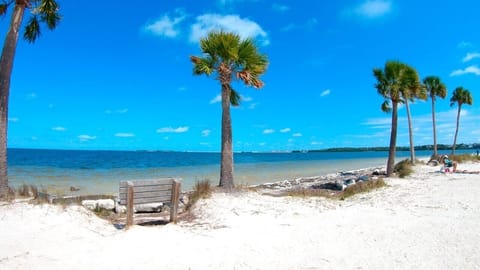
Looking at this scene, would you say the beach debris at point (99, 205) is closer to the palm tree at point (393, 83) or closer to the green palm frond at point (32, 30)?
the green palm frond at point (32, 30)

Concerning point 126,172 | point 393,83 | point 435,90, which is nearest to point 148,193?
point 393,83

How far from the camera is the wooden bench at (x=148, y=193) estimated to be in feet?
23.1

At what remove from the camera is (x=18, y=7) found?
9375mm

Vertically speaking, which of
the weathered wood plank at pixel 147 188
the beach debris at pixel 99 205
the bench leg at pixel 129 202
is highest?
the weathered wood plank at pixel 147 188

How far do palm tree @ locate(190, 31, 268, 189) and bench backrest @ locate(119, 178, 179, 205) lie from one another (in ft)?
13.0

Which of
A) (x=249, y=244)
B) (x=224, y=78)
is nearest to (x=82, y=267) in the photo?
(x=249, y=244)

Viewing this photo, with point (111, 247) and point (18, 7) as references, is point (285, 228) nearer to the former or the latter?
point (111, 247)

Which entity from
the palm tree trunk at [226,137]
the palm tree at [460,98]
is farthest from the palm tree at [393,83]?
the palm tree at [460,98]

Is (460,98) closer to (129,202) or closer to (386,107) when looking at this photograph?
(386,107)

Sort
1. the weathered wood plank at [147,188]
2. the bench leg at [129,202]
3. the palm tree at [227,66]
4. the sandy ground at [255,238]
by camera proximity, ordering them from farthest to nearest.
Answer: the palm tree at [227,66] → the weathered wood plank at [147,188] → the bench leg at [129,202] → the sandy ground at [255,238]

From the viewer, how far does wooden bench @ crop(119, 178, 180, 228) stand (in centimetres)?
705

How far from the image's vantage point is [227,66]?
1189cm

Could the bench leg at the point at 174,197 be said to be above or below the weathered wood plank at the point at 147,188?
below

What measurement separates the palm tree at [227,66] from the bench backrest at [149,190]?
3.96 meters
